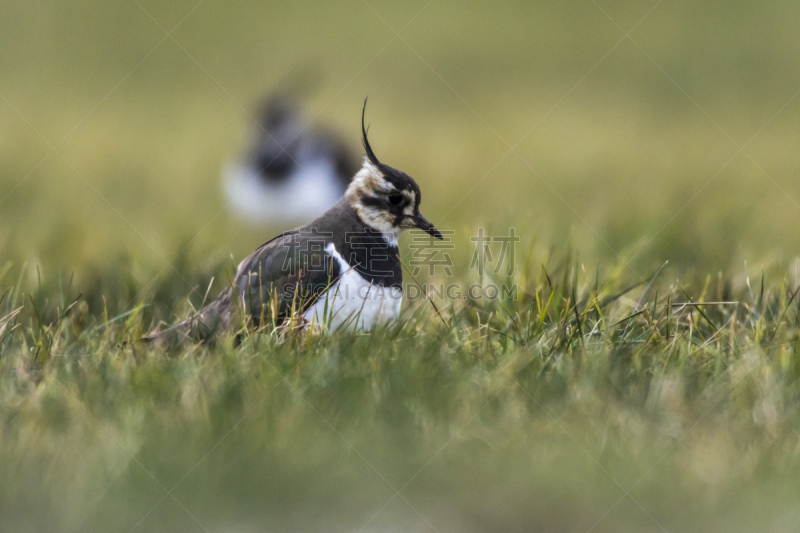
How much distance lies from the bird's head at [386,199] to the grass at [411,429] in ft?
2.35

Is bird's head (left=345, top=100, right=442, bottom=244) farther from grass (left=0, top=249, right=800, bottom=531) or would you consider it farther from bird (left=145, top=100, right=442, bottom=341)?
grass (left=0, top=249, right=800, bottom=531)

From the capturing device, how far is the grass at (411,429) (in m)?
2.56

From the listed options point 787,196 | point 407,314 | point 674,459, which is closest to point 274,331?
point 407,314

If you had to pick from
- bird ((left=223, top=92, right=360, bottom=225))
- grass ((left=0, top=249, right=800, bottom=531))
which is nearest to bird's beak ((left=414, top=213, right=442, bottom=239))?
grass ((left=0, top=249, right=800, bottom=531))

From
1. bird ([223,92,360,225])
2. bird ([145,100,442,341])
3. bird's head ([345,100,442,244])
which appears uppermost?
bird's head ([345,100,442,244])

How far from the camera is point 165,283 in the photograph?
4.53 metres

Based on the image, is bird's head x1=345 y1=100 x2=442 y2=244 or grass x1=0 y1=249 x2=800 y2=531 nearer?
grass x1=0 y1=249 x2=800 y2=531

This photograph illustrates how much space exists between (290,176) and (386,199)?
2.87 m

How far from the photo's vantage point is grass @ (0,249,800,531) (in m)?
2.56

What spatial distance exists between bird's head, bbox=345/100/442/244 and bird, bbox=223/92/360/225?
268cm

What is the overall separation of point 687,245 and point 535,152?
10.6 ft

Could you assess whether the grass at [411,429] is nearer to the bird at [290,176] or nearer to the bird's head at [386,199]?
the bird's head at [386,199]

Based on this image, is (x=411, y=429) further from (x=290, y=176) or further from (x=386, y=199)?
(x=290, y=176)

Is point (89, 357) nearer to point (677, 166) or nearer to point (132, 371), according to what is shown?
point (132, 371)
